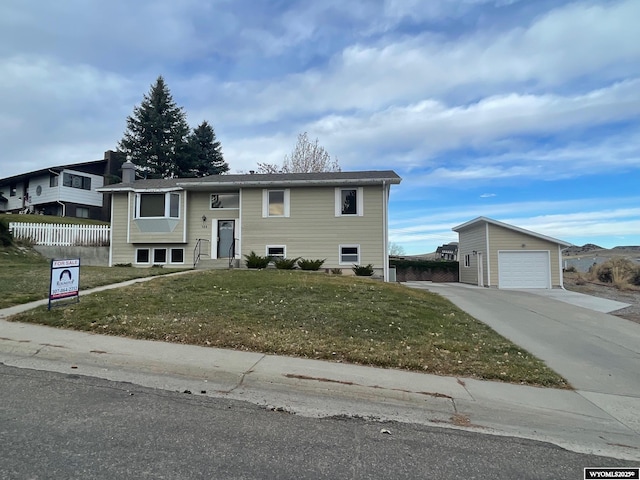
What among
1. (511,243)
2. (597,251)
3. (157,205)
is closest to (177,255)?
(157,205)

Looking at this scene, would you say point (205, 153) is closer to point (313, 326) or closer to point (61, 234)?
point (61, 234)

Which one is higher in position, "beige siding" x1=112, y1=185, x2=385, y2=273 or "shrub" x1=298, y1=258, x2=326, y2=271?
"beige siding" x1=112, y1=185, x2=385, y2=273

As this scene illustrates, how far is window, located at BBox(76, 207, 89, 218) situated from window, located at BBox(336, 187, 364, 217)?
27.0 metres

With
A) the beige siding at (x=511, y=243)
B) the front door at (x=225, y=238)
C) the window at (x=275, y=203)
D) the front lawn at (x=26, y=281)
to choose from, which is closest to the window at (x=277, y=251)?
the window at (x=275, y=203)

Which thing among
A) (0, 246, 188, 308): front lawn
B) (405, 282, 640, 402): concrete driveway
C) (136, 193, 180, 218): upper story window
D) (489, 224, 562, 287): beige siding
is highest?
(136, 193, 180, 218): upper story window

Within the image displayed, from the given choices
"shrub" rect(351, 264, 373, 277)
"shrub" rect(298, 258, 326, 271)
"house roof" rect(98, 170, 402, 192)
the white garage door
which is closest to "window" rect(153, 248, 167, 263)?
"house roof" rect(98, 170, 402, 192)

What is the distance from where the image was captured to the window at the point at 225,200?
820 inches

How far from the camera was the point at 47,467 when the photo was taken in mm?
2832

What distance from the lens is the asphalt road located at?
9.58ft

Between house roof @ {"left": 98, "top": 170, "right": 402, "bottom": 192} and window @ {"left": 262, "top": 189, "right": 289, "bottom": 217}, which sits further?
window @ {"left": 262, "top": 189, "right": 289, "bottom": 217}

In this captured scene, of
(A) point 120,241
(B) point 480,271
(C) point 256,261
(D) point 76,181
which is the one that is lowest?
(B) point 480,271

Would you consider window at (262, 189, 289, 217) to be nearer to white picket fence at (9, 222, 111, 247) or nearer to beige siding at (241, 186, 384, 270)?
beige siding at (241, 186, 384, 270)

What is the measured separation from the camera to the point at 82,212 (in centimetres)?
3525

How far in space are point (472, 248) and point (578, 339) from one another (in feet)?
56.3
